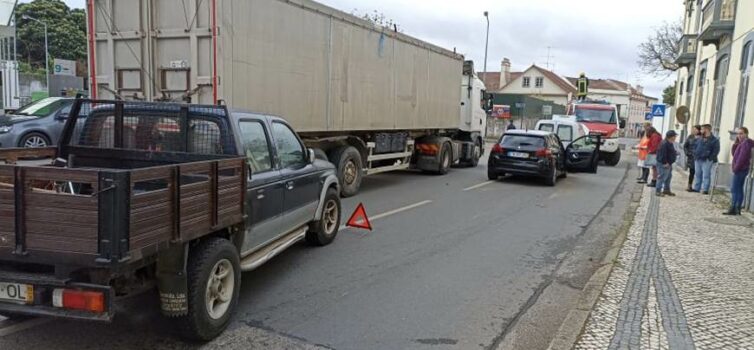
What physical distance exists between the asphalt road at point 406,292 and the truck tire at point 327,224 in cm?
15

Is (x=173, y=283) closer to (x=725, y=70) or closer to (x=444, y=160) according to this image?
(x=444, y=160)

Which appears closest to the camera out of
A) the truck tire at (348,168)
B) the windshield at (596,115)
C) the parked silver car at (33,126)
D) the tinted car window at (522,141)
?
the truck tire at (348,168)

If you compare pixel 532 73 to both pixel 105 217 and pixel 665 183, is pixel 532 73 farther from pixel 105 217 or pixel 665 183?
pixel 105 217

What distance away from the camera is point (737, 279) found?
646 cm

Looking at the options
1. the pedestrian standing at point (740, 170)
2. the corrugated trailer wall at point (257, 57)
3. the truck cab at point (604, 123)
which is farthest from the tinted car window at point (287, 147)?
the truck cab at point (604, 123)

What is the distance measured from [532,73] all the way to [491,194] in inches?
2788

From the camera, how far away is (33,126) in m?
14.2

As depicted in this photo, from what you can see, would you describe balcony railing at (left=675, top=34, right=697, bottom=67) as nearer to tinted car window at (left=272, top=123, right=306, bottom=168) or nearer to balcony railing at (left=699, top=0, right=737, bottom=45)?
balcony railing at (left=699, top=0, right=737, bottom=45)

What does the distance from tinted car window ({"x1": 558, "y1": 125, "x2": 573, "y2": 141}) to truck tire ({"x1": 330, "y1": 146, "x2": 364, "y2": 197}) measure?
1108 cm

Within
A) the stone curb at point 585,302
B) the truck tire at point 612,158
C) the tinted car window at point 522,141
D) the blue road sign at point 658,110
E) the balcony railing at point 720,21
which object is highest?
the balcony railing at point 720,21

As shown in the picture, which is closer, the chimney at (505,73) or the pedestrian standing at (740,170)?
the pedestrian standing at (740,170)

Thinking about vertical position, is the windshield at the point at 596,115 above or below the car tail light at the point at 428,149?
above

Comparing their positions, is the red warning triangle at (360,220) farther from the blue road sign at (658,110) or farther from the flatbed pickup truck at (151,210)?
the blue road sign at (658,110)

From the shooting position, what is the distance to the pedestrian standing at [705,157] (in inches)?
552
